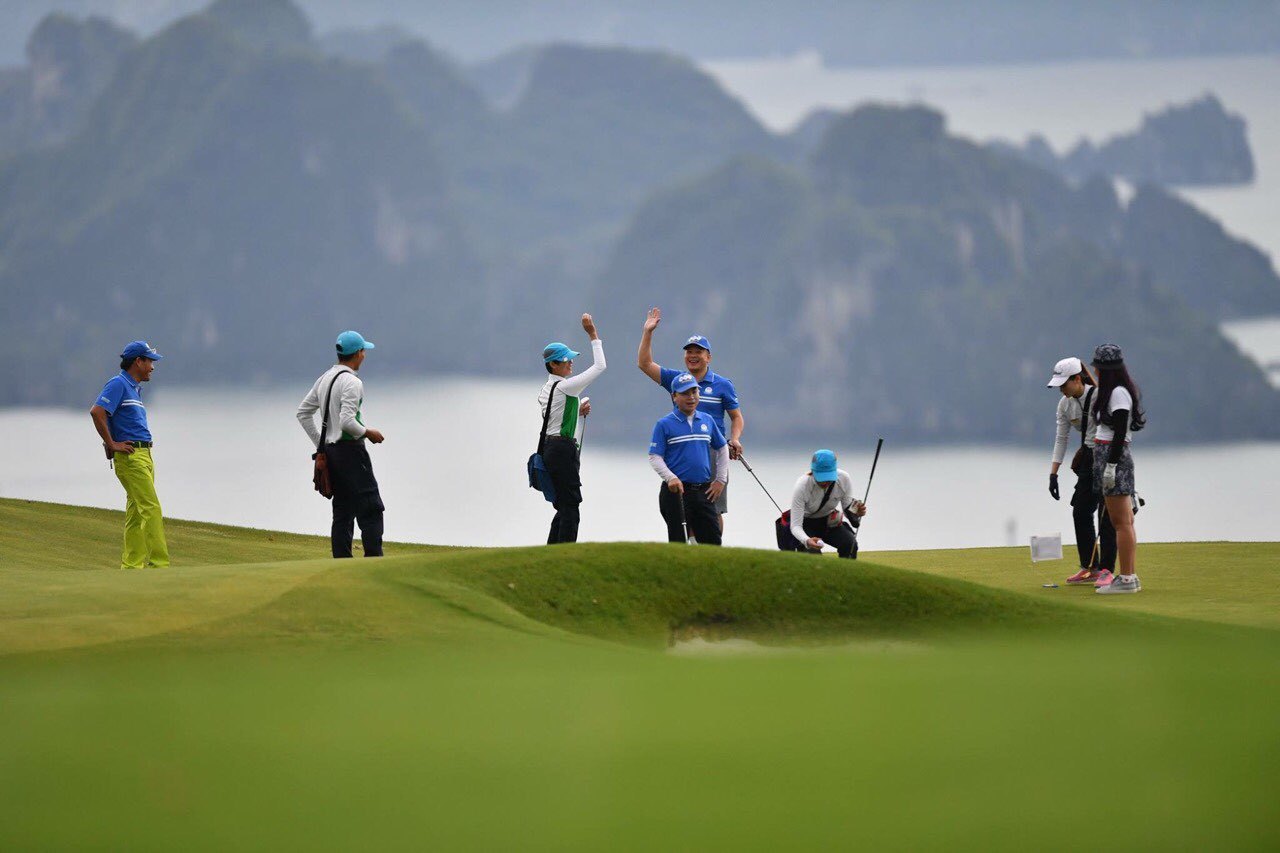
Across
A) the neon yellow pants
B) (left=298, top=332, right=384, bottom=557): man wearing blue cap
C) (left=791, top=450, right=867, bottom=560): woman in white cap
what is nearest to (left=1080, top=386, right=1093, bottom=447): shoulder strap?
(left=791, top=450, right=867, bottom=560): woman in white cap

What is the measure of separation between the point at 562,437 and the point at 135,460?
4.08 m

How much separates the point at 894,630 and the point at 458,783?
5880mm

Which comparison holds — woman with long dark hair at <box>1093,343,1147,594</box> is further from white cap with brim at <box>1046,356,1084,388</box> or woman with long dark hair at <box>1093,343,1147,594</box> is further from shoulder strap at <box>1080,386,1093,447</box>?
white cap with brim at <box>1046,356,1084,388</box>

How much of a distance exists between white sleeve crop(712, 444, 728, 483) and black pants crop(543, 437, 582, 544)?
1290 millimetres

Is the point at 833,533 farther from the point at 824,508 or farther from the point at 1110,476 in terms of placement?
the point at 1110,476

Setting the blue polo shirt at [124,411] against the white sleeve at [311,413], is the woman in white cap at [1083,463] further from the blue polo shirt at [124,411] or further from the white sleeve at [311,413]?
the blue polo shirt at [124,411]

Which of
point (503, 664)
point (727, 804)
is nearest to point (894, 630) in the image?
point (503, 664)

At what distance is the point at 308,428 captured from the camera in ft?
51.3

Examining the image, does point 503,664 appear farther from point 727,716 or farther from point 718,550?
point 718,550

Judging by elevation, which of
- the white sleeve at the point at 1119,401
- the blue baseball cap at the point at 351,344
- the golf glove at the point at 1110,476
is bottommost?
the golf glove at the point at 1110,476

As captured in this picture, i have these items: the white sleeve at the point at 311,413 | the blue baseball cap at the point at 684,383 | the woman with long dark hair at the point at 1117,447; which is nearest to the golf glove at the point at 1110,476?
the woman with long dark hair at the point at 1117,447

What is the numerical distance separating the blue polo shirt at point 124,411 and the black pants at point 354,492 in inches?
82.4

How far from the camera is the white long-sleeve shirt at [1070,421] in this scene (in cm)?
1695

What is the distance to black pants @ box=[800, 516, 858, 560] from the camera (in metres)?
17.0
